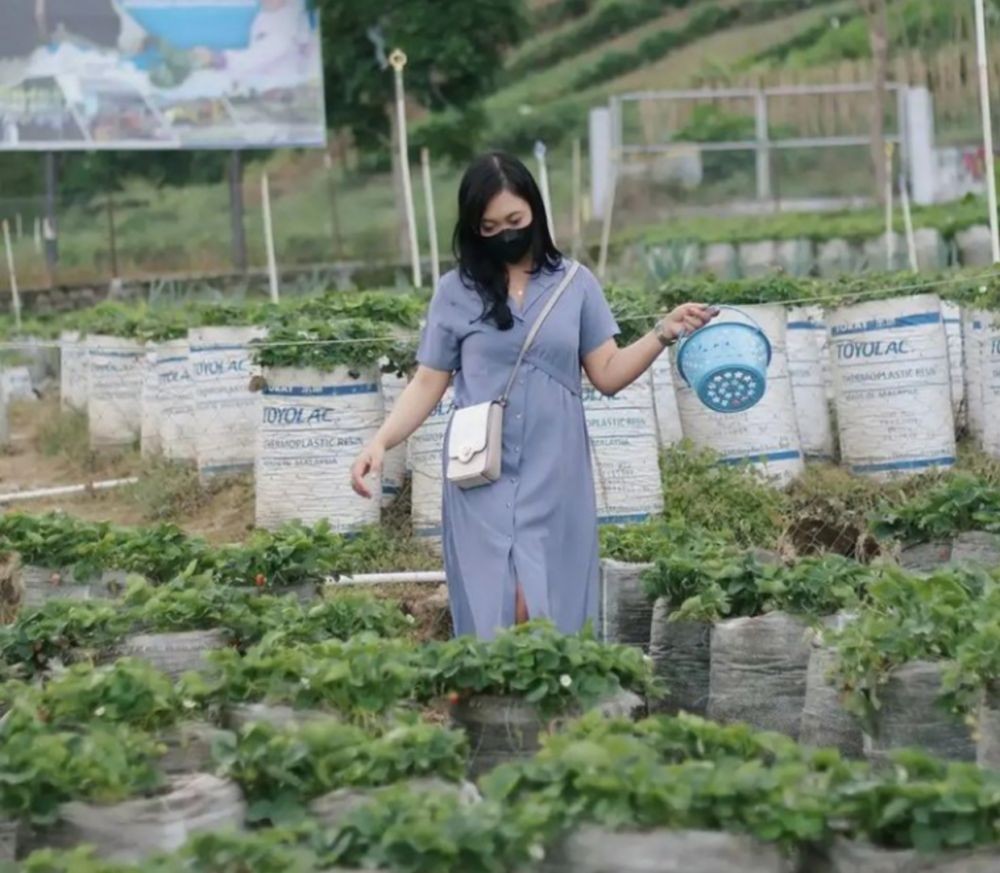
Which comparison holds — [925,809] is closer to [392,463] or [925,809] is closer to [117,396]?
[392,463]

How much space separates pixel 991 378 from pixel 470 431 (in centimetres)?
378

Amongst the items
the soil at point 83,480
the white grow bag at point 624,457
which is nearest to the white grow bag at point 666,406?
the white grow bag at point 624,457

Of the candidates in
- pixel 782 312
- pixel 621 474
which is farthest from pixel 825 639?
pixel 782 312

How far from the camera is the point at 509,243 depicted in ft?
17.5

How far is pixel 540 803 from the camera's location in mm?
3861

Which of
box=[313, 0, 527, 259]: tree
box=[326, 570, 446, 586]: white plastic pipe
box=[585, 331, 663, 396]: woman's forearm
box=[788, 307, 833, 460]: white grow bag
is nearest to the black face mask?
box=[585, 331, 663, 396]: woman's forearm

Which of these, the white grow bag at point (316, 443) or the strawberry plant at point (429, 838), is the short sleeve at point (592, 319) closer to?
the strawberry plant at point (429, 838)

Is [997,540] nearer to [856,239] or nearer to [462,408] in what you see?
[462,408]

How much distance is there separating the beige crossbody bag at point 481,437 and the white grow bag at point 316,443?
2921mm

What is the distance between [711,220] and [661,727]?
22065 millimetres

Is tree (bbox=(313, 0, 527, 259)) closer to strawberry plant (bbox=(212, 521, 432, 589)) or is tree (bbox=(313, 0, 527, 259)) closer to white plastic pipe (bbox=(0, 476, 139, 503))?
white plastic pipe (bbox=(0, 476, 139, 503))

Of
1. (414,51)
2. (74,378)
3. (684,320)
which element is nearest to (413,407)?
(684,320)

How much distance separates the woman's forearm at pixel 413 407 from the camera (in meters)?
5.48

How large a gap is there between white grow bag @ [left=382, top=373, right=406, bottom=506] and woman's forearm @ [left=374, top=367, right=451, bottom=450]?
3157 mm
